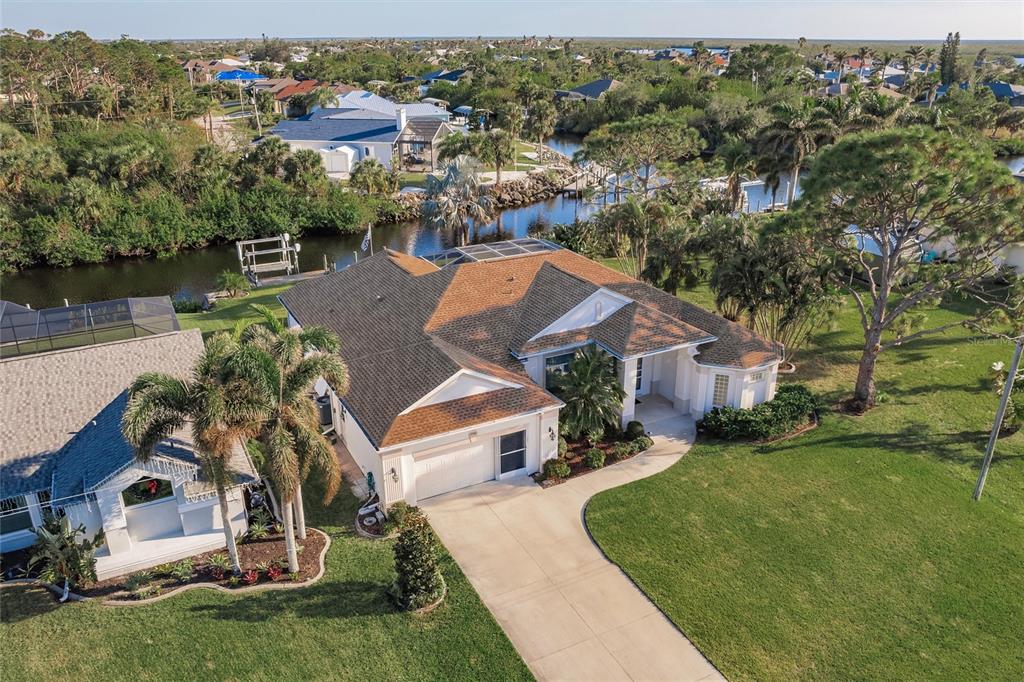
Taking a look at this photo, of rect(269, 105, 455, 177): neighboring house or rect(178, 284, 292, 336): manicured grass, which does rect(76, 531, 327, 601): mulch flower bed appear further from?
rect(269, 105, 455, 177): neighboring house

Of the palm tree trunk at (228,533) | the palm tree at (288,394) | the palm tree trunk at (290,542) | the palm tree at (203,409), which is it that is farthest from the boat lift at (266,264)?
the palm tree at (203,409)

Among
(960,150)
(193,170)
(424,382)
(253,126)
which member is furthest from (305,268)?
(253,126)

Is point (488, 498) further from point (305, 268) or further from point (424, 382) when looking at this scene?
point (305, 268)

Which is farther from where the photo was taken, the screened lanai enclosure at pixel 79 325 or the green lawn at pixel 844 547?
the screened lanai enclosure at pixel 79 325

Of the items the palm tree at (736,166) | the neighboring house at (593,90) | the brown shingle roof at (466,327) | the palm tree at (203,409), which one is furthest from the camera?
the neighboring house at (593,90)

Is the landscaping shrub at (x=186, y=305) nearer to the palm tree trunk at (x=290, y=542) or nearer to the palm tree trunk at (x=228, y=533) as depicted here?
the palm tree trunk at (x=228, y=533)

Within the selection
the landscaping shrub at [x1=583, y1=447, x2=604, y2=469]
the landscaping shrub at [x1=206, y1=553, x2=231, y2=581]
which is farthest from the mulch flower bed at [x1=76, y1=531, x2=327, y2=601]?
the landscaping shrub at [x1=583, y1=447, x2=604, y2=469]
